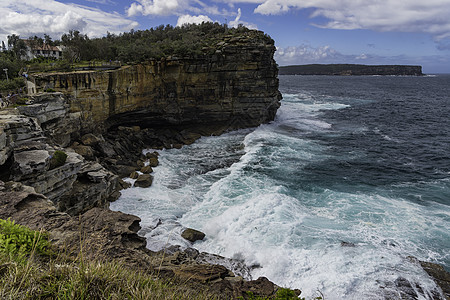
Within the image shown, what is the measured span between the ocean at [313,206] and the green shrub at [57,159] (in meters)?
6.17

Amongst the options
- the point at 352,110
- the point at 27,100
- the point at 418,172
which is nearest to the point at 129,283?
the point at 27,100

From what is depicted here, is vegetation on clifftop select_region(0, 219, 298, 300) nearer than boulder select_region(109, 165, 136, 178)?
Yes

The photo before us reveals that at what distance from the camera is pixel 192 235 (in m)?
17.2

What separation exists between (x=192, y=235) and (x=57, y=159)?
350 inches

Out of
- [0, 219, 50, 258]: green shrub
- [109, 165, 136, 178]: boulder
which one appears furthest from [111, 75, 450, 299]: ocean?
[0, 219, 50, 258]: green shrub

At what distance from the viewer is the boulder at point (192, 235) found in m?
17.2

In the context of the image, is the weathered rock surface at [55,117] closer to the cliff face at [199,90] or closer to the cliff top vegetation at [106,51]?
the cliff face at [199,90]

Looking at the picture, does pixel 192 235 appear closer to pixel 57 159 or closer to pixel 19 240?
pixel 57 159

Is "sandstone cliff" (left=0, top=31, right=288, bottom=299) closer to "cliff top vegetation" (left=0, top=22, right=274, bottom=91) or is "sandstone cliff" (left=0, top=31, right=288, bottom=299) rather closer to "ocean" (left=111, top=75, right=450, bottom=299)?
"cliff top vegetation" (left=0, top=22, right=274, bottom=91)

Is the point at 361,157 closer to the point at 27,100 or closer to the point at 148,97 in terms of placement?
the point at 148,97

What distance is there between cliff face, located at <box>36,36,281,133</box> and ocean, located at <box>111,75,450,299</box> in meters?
5.41

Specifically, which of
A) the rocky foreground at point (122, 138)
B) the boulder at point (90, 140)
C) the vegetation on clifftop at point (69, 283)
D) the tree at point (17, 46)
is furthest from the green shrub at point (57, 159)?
the tree at point (17, 46)

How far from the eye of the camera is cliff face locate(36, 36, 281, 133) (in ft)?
113

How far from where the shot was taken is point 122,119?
36219 millimetres
